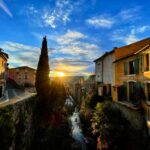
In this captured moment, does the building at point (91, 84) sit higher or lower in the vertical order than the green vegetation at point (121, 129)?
higher

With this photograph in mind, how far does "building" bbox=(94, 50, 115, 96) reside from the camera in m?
29.0

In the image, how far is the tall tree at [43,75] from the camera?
28397 millimetres

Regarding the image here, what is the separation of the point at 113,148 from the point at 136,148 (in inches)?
96.5

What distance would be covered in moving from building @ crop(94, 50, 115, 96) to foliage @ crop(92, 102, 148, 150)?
8499 mm

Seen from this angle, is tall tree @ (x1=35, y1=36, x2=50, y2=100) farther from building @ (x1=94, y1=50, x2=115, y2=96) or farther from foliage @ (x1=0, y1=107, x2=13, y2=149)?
foliage @ (x1=0, y1=107, x2=13, y2=149)

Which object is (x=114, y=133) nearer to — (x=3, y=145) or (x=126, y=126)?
(x=126, y=126)

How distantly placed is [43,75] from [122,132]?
15619mm

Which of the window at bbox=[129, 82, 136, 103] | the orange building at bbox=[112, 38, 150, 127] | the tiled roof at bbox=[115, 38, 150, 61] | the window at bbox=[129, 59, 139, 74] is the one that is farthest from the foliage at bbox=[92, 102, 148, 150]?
the tiled roof at bbox=[115, 38, 150, 61]

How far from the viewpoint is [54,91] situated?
31.2 meters

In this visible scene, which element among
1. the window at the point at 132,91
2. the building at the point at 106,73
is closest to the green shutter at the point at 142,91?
the window at the point at 132,91

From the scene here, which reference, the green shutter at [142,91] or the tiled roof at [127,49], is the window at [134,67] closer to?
the green shutter at [142,91]

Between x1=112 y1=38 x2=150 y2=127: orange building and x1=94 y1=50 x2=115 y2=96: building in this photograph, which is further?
x1=94 y1=50 x2=115 y2=96: building

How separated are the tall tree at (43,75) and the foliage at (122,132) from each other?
1070 centimetres

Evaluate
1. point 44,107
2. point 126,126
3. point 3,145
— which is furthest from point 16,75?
point 3,145
